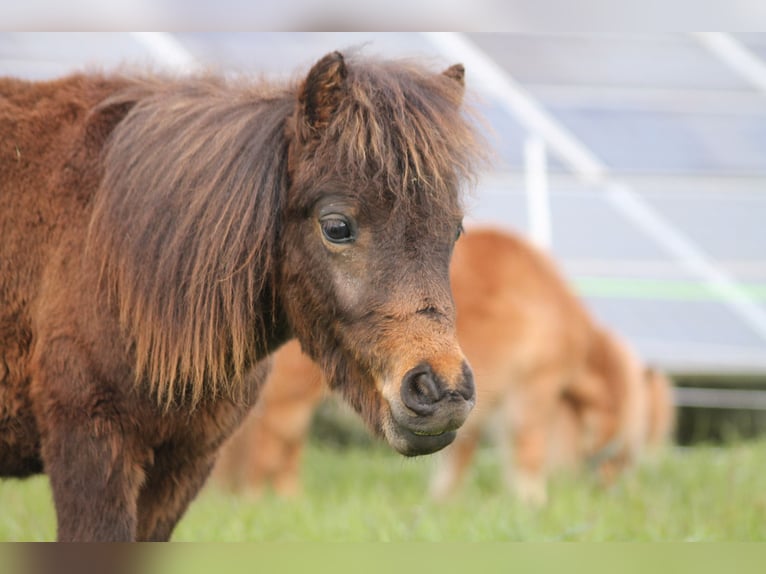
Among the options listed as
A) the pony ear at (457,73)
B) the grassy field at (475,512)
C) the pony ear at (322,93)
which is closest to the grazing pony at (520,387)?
the grassy field at (475,512)

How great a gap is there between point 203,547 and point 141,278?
0.84 m

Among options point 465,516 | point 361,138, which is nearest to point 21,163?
point 361,138

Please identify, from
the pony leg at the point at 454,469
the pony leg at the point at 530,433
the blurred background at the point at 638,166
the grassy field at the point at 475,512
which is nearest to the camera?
the grassy field at the point at 475,512

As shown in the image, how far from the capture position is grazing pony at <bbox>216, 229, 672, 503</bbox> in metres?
6.86

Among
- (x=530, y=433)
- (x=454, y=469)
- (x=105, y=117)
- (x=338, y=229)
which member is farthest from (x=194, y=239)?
(x=454, y=469)

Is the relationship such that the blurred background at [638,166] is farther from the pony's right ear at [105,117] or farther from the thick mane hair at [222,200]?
the thick mane hair at [222,200]

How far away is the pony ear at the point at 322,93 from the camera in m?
2.58

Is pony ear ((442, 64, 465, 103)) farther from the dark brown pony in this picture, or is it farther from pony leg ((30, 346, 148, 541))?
pony leg ((30, 346, 148, 541))

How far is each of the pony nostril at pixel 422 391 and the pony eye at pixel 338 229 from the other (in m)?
0.43

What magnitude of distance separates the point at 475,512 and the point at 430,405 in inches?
123

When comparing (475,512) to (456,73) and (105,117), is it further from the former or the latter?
(105,117)

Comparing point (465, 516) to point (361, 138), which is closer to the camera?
point (361, 138)

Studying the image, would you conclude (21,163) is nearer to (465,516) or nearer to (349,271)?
(349,271)

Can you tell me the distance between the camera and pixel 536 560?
2.33 m
